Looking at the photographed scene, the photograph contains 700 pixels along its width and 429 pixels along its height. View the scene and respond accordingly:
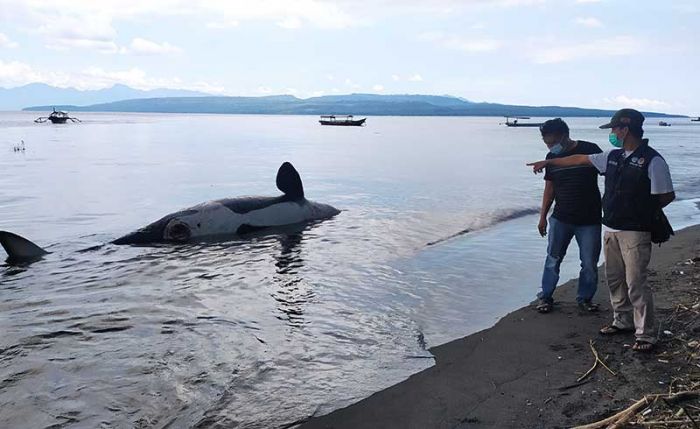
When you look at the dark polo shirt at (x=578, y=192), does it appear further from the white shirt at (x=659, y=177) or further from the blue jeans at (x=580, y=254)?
the white shirt at (x=659, y=177)

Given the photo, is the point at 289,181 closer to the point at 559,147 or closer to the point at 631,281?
the point at 559,147

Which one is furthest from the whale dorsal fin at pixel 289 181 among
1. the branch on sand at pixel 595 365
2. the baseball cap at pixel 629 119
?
the branch on sand at pixel 595 365

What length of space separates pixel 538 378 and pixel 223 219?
33.6ft

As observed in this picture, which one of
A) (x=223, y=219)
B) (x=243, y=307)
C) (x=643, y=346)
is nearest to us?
(x=643, y=346)

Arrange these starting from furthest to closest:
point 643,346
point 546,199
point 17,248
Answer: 1. point 17,248
2. point 546,199
3. point 643,346

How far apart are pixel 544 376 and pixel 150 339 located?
4.87 meters

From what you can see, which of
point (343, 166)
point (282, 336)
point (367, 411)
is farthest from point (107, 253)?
point (343, 166)

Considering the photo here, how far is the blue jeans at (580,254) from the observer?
27.4 feet

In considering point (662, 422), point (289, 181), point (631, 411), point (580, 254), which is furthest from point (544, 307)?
point (289, 181)

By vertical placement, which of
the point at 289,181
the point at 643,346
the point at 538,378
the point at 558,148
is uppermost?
the point at 558,148

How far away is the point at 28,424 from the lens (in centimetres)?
551

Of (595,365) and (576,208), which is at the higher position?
(576,208)

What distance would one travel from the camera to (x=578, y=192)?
8.34 m

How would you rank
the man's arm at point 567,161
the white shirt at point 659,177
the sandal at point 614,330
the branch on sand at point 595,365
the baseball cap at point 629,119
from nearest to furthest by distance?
1. the branch on sand at point 595,365
2. the white shirt at point 659,177
3. the baseball cap at point 629,119
4. the sandal at point 614,330
5. the man's arm at point 567,161
